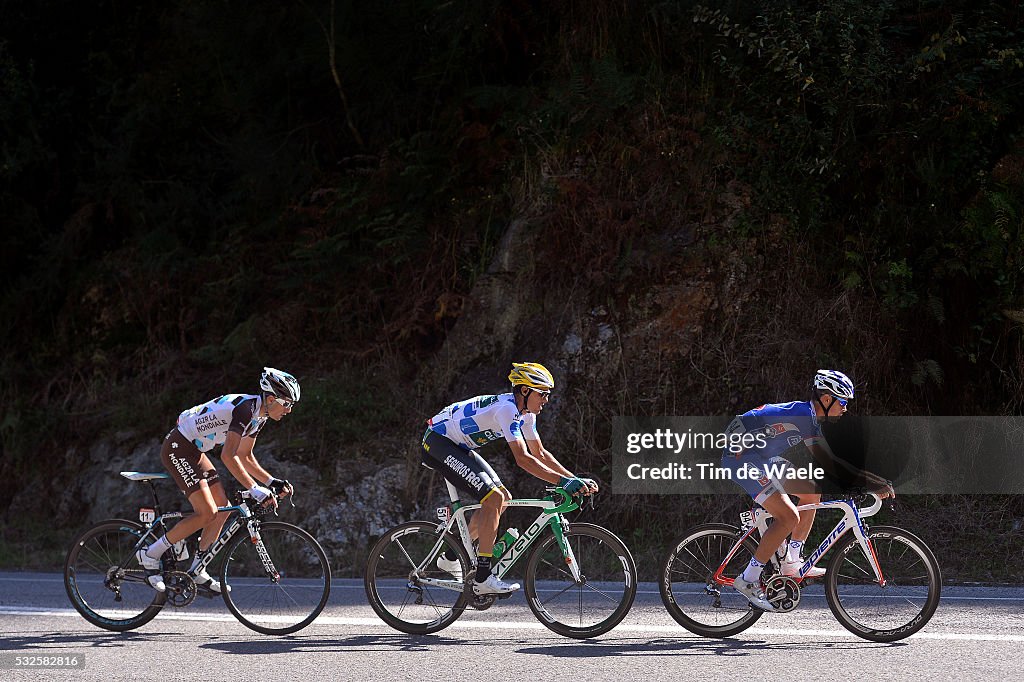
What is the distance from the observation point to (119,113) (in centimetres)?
2127

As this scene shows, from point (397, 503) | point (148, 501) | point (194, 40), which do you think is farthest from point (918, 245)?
point (194, 40)

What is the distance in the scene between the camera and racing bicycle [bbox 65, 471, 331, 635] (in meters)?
8.41

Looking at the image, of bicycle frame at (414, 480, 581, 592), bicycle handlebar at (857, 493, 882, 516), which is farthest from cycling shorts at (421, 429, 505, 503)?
bicycle handlebar at (857, 493, 882, 516)

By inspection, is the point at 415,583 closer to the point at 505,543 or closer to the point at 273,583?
the point at 505,543

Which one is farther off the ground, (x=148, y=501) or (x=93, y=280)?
(x=93, y=280)

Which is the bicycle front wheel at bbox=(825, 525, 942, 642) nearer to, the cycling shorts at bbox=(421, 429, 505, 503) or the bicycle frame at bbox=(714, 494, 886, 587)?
the bicycle frame at bbox=(714, 494, 886, 587)

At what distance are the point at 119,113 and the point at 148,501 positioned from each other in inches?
365

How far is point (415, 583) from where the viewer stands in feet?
27.4

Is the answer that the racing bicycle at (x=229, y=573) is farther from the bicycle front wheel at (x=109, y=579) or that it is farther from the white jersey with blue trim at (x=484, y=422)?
the white jersey with blue trim at (x=484, y=422)

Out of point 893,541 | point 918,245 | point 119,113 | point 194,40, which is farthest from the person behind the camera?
point 119,113

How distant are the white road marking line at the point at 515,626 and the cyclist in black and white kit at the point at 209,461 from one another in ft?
2.26

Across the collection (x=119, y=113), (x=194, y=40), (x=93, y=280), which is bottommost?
(x=93, y=280)

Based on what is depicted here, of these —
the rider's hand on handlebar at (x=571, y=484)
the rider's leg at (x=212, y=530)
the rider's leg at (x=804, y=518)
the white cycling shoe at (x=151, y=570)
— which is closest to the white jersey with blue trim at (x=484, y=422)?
the rider's hand on handlebar at (x=571, y=484)

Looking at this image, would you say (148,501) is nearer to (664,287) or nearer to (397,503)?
(397,503)
